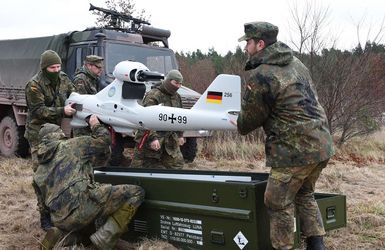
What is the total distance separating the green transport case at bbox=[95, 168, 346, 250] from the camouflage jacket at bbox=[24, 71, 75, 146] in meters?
0.85

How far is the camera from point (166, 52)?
9.91 meters

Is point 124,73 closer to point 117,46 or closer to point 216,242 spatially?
point 216,242

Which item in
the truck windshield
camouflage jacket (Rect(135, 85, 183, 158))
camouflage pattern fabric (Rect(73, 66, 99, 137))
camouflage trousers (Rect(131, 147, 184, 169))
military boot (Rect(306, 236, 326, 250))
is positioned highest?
the truck windshield

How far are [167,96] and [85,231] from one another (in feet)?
6.42

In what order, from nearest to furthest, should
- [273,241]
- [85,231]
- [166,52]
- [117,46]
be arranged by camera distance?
[273,241], [85,231], [117,46], [166,52]

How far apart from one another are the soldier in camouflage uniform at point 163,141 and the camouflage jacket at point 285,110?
88.6 inches

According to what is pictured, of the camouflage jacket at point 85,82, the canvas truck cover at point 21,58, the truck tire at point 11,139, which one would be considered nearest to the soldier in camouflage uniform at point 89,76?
the camouflage jacket at point 85,82

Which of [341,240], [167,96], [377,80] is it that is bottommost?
[341,240]

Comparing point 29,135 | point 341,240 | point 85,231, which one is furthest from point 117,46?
point 341,240

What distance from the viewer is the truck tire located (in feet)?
32.4

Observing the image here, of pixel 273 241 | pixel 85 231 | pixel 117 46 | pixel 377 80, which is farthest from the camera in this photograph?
pixel 377 80

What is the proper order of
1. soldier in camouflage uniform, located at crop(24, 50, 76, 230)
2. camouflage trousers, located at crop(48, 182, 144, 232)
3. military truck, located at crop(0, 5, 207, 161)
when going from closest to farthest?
camouflage trousers, located at crop(48, 182, 144, 232) < soldier in camouflage uniform, located at crop(24, 50, 76, 230) < military truck, located at crop(0, 5, 207, 161)

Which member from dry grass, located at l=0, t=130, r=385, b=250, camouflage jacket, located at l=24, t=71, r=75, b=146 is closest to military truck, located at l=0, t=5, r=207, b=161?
dry grass, located at l=0, t=130, r=385, b=250

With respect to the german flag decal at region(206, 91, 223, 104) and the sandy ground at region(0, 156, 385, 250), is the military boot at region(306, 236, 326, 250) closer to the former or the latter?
the sandy ground at region(0, 156, 385, 250)
